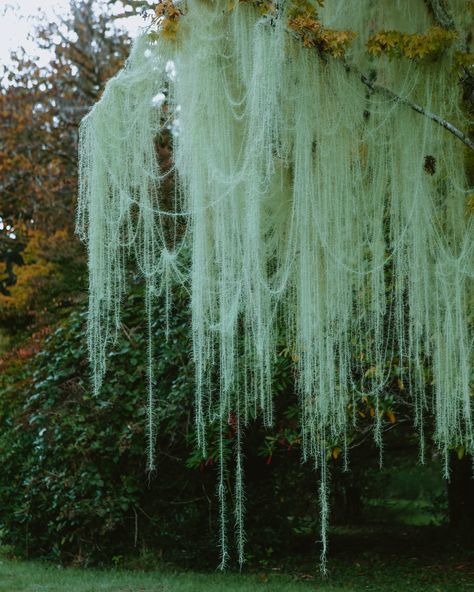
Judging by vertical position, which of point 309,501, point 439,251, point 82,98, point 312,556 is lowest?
point 312,556

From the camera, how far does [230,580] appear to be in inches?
224

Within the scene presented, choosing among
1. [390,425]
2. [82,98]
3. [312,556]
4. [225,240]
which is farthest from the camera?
[82,98]

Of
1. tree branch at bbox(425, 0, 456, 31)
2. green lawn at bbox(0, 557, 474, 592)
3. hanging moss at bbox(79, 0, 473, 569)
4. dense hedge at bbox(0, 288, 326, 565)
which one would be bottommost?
green lawn at bbox(0, 557, 474, 592)

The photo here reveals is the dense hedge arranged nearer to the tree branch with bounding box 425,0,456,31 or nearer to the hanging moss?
the hanging moss

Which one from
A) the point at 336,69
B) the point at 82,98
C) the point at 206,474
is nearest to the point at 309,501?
the point at 206,474

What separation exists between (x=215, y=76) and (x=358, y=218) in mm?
881

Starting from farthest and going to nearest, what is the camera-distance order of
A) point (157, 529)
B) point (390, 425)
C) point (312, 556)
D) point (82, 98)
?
point (82, 98) < point (312, 556) < point (157, 529) < point (390, 425)

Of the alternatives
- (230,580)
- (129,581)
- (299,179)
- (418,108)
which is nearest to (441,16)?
(418,108)

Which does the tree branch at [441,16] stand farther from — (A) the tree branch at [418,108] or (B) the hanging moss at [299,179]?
(A) the tree branch at [418,108]

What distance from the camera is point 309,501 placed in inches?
270

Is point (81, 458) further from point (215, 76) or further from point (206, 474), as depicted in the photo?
A: point (215, 76)

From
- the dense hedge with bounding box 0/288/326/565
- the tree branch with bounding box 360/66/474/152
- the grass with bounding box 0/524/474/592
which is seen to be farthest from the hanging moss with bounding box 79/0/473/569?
the grass with bounding box 0/524/474/592

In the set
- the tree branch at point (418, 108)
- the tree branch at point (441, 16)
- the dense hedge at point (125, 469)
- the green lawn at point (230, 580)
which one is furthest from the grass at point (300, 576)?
the tree branch at point (441, 16)

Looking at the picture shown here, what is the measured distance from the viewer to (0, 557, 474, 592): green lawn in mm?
5324
